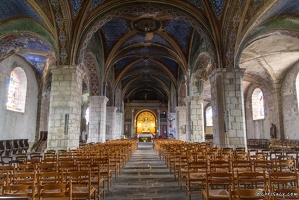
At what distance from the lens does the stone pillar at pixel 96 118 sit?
1742cm

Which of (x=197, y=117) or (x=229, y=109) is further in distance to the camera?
(x=197, y=117)

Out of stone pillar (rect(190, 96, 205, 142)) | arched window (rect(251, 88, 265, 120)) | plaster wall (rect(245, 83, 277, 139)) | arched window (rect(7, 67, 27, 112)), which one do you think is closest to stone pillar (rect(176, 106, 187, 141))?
stone pillar (rect(190, 96, 205, 142))

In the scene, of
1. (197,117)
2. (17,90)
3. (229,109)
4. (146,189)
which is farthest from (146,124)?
(146,189)

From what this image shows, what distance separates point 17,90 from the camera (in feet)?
55.7

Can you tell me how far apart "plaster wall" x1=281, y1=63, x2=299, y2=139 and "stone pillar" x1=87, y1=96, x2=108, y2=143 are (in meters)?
15.5

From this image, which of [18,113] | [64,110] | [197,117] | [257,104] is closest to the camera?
[64,110]

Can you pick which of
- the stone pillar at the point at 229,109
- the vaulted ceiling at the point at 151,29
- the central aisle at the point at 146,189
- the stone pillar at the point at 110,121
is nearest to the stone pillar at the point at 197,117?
the vaulted ceiling at the point at 151,29

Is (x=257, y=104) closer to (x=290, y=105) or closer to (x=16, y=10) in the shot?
(x=290, y=105)

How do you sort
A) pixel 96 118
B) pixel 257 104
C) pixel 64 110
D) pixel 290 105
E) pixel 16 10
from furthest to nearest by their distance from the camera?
pixel 257 104 < pixel 290 105 < pixel 96 118 < pixel 16 10 < pixel 64 110

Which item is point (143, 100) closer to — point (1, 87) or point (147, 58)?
point (147, 58)

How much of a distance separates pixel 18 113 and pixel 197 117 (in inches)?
532

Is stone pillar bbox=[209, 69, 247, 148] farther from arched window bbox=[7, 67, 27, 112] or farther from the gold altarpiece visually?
the gold altarpiece

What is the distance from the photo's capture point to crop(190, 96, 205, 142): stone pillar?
1709 centimetres

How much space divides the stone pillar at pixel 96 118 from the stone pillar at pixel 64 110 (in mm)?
6287
